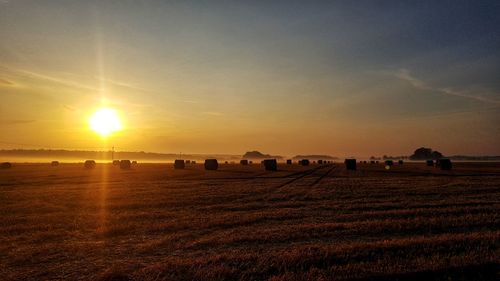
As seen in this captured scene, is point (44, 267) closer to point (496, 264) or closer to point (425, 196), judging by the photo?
point (496, 264)

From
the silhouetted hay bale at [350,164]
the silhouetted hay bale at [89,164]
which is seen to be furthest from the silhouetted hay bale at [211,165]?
the silhouetted hay bale at [89,164]

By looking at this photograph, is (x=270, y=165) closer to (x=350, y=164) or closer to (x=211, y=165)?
(x=211, y=165)

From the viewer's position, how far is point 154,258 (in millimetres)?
9602

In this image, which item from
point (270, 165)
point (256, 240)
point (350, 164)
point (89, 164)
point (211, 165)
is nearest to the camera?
point (256, 240)

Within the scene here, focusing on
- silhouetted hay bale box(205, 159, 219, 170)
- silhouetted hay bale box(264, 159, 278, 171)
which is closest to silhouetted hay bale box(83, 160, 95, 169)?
silhouetted hay bale box(205, 159, 219, 170)

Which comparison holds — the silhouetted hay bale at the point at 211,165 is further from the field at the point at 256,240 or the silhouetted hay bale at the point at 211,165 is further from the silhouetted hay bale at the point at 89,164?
the field at the point at 256,240

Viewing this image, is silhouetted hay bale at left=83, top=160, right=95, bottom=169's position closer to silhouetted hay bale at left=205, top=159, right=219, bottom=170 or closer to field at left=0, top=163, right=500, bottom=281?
silhouetted hay bale at left=205, top=159, right=219, bottom=170

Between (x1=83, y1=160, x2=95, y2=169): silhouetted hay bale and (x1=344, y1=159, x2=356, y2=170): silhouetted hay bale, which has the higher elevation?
(x1=83, y1=160, x2=95, y2=169): silhouetted hay bale

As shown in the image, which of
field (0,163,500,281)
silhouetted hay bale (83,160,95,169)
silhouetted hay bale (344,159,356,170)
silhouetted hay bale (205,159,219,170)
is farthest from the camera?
silhouetted hay bale (83,160,95,169)

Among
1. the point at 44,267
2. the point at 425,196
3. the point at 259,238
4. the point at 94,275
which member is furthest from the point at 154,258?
the point at 425,196

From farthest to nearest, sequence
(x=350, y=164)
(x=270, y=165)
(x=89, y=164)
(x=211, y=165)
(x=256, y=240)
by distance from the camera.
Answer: (x=89, y=164) → (x=211, y=165) → (x=350, y=164) → (x=270, y=165) → (x=256, y=240)

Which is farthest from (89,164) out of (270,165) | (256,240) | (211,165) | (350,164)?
(256,240)

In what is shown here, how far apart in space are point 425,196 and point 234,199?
34.6 ft

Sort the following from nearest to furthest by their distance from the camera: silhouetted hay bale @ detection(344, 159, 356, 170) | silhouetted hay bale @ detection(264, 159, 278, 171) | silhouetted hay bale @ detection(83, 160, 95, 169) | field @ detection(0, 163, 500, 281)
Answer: field @ detection(0, 163, 500, 281)
silhouetted hay bale @ detection(264, 159, 278, 171)
silhouetted hay bale @ detection(344, 159, 356, 170)
silhouetted hay bale @ detection(83, 160, 95, 169)
